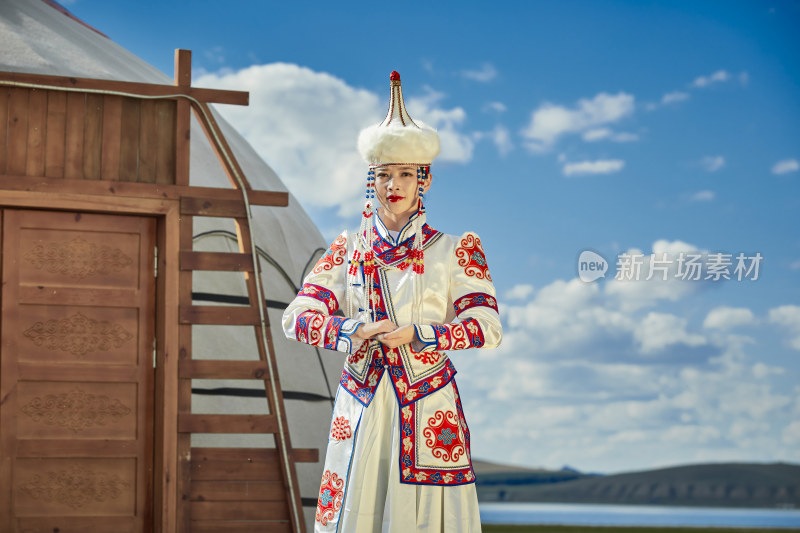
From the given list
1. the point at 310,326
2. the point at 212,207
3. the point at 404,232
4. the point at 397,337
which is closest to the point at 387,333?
the point at 397,337

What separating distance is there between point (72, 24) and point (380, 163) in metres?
4.33

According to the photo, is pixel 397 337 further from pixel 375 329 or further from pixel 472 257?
pixel 472 257

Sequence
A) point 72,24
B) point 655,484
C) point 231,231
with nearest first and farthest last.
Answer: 1. point 231,231
2. point 72,24
3. point 655,484

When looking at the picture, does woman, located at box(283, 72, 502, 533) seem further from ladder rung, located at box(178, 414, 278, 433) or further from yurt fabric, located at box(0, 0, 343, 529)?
yurt fabric, located at box(0, 0, 343, 529)

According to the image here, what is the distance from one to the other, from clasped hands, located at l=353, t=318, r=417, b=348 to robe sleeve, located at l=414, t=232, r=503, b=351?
0.09 feet

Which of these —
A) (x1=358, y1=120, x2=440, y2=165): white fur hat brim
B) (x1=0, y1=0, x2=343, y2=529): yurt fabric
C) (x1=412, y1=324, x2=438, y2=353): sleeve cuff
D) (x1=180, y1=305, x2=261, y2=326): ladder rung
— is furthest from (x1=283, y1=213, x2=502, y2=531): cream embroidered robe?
(x1=0, y1=0, x2=343, y2=529): yurt fabric

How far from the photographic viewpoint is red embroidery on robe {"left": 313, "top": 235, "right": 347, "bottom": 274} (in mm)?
2285

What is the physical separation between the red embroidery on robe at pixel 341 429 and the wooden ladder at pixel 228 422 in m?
1.64

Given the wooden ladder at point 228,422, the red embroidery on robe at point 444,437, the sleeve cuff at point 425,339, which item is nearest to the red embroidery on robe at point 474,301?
the sleeve cuff at point 425,339

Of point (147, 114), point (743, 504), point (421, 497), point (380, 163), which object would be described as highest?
point (147, 114)

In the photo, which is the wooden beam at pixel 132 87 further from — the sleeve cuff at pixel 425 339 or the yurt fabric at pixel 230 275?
the sleeve cuff at pixel 425 339

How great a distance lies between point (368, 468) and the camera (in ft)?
6.89

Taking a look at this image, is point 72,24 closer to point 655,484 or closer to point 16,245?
point 16,245

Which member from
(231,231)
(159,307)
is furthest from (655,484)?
(159,307)
